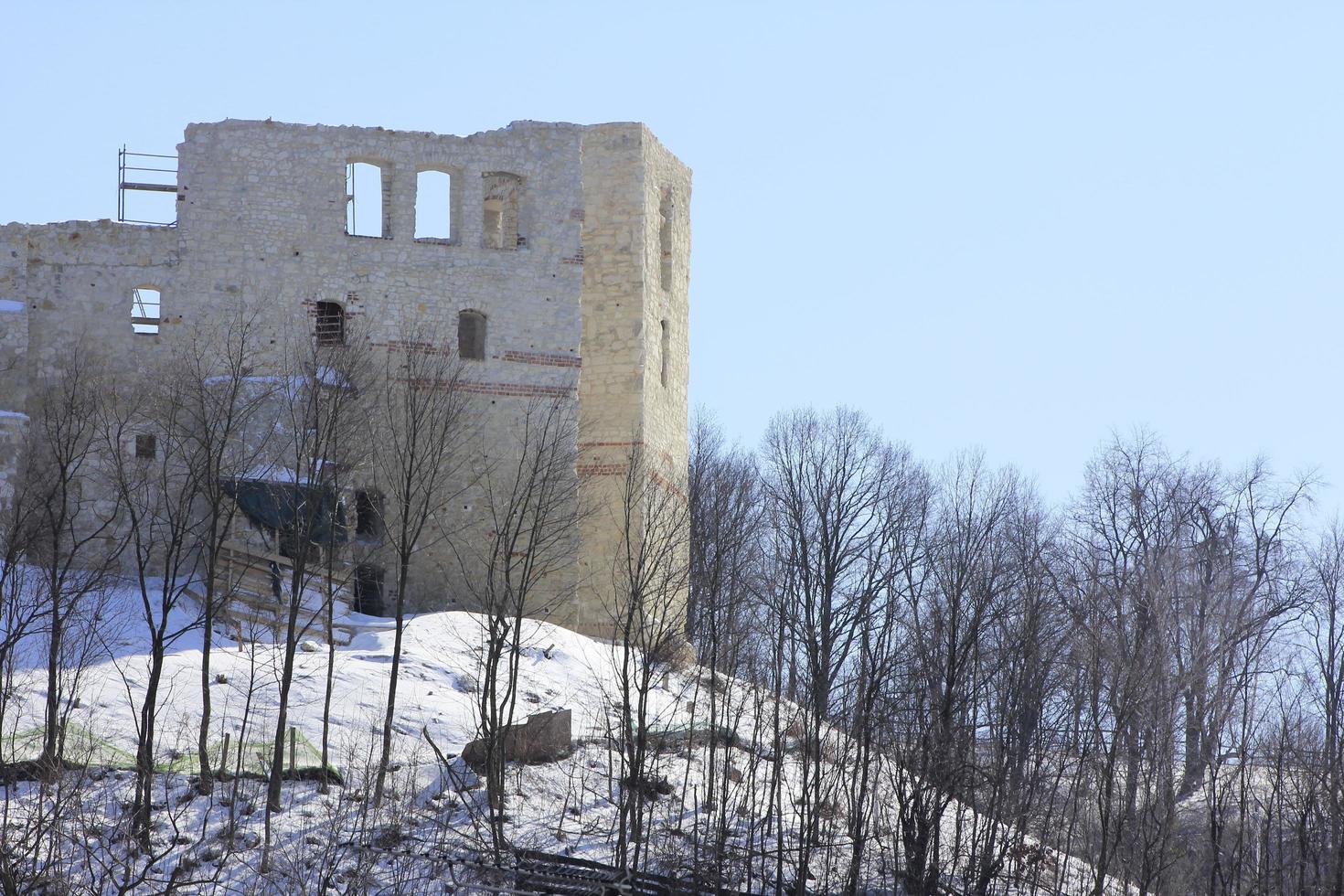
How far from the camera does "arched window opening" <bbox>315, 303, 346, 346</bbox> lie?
31.9m

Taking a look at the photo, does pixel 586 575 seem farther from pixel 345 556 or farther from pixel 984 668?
pixel 984 668

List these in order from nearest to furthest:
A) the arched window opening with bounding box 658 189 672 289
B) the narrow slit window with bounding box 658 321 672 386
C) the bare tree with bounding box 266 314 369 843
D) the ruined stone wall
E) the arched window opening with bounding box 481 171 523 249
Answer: the bare tree with bounding box 266 314 369 843 < the ruined stone wall < the arched window opening with bounding box 481 171 523 249 < the narrow slit window with bounding box 658 321 672 386 < the arched window opening with bounding box 658 189 672 289

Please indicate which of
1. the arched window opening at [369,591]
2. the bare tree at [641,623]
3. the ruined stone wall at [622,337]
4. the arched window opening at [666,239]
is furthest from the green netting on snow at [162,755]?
the arched window opening at [666,239]

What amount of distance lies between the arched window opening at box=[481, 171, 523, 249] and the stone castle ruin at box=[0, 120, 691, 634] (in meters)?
0.13

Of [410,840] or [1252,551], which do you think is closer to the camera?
[410,840]

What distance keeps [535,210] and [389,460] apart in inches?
221

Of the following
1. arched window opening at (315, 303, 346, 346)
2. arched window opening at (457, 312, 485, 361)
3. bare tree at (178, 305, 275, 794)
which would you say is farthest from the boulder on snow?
arched window opening at (315, 303, 346, 346)

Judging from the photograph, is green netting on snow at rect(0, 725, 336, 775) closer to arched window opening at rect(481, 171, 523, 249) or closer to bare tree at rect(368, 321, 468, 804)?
bare tree at rect(368, 321, 468, 804)

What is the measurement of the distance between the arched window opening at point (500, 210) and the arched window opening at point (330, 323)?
296 cm

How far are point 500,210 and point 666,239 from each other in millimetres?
3275

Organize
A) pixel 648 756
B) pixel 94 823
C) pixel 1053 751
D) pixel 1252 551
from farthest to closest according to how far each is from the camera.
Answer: pixel 1252 551
pixel 1053 751
pixel 648 756
pixel 94 823

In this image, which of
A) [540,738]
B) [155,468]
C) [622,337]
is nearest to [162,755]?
[540,738]

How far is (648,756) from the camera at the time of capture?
80.3 feet


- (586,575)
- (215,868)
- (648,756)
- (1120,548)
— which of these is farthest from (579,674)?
(1120,548)
